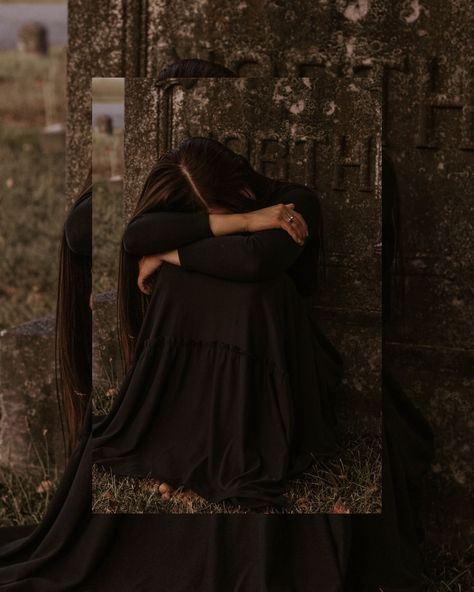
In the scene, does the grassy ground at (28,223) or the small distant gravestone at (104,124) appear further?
the grassy ground at (28,223)

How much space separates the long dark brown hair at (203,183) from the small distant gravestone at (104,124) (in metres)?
0.18

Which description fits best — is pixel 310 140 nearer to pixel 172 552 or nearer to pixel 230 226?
pixel 230 226

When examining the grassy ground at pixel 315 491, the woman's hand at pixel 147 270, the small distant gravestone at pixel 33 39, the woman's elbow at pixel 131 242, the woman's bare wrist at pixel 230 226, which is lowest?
the grassy ground at pixel 315 491

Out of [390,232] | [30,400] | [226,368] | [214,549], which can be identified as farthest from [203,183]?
[30,400]

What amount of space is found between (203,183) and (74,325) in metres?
0.81

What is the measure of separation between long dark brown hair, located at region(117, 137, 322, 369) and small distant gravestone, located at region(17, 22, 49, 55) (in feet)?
28.0

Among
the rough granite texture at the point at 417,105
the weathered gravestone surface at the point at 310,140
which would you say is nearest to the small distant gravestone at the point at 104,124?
the weathered gravestone surface at the point at 310,140

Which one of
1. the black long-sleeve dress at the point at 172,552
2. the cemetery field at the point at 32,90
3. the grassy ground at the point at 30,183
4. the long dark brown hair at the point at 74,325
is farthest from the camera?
the cemetery field at the point at 32,90

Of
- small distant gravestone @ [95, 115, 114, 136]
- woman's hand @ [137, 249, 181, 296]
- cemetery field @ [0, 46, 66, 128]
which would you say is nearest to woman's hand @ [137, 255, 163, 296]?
woman's hand @ [137, 249, 181, 296]

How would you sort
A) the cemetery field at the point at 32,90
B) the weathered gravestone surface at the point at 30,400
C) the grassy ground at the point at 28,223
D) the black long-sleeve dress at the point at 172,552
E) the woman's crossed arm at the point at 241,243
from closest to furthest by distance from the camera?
the woman's crossed arm at the point at 241,243 → the black long-sleeve dress at the point at 172,552 → the weathered gravestone surface at the point at 30,400 → the grassy ground at the point at 28,223 → the cemetery field at the point at 32,90

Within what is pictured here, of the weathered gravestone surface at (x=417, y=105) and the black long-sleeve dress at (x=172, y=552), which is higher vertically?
the weathered gravestone surface at (x=417, y=105)

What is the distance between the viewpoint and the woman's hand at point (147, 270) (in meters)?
3.36

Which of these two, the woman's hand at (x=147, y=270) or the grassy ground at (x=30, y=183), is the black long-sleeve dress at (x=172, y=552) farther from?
the grassy ground at (x=30, y=183)

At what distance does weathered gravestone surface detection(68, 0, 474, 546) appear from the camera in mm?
3775
